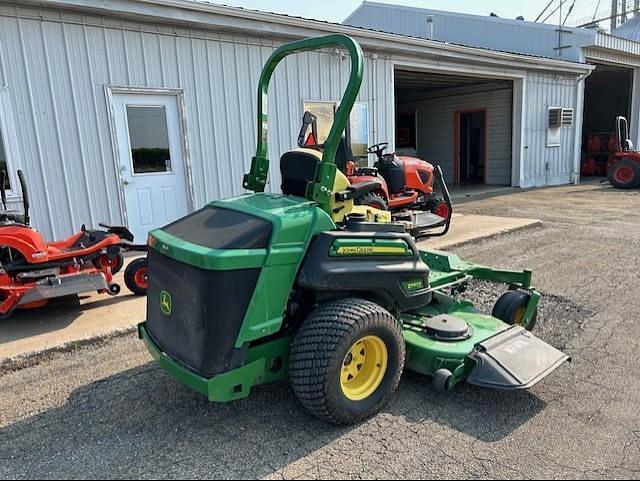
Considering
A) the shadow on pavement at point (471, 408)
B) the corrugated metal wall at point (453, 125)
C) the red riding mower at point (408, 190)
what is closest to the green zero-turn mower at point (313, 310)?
the shadow on pavement at point (471, 408)

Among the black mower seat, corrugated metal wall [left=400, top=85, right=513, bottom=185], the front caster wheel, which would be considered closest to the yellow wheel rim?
the front caster wheel

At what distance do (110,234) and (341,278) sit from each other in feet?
9.59

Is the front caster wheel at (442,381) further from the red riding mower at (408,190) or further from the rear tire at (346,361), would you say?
the red riding mower at (408,190)

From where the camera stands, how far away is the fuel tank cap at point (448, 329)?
113 inches

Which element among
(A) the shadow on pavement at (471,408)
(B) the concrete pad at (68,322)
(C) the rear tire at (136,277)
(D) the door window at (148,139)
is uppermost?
(D) the door window at (148,139)

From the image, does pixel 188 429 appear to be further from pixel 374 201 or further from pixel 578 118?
pixel 578 118

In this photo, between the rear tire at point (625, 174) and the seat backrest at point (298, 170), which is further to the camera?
the rear tire at point (625, 174)

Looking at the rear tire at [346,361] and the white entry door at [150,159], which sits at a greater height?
the white entry door at [150,159]

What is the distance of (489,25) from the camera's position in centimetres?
1606

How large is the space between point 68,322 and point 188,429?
205 centimetres

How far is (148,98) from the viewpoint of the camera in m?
6.45

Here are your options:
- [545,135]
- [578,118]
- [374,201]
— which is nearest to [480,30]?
[578,118]

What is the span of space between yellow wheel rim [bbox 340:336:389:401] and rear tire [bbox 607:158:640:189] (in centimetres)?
1338

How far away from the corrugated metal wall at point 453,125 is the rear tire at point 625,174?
2756 mm
